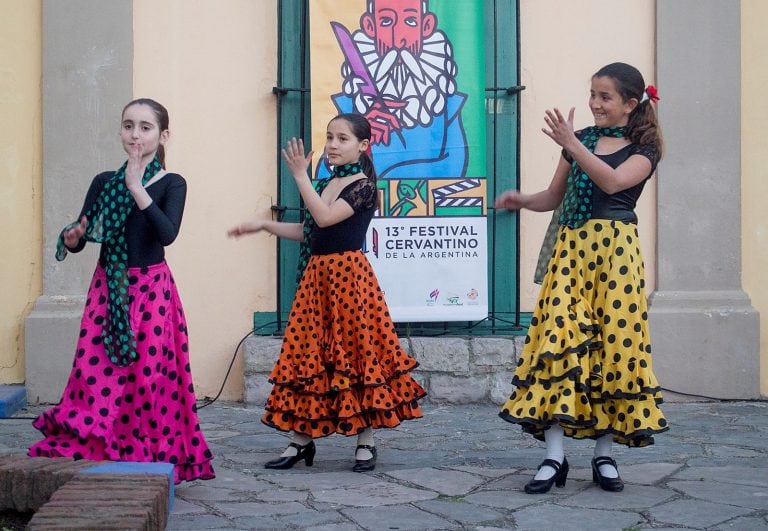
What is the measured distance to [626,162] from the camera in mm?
4555

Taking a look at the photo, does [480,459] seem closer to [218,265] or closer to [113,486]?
[113,486]

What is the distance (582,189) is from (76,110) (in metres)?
3.84

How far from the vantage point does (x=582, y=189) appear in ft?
15.2

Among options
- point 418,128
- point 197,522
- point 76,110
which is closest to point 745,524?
point 197,522

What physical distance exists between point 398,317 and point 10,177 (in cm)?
264

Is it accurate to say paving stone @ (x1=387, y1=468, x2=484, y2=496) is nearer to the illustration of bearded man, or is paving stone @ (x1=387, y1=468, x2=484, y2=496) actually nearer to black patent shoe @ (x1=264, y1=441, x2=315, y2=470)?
black patent shoe @ (x1=264, y1=441, x2=315, y2=470)

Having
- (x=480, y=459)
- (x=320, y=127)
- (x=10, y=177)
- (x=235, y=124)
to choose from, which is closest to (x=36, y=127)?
(x=10, y=177)

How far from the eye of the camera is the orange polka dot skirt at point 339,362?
504 centimetres

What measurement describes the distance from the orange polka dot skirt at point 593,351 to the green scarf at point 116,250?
153 centimetres

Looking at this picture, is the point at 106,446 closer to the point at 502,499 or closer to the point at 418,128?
the point at 502,499

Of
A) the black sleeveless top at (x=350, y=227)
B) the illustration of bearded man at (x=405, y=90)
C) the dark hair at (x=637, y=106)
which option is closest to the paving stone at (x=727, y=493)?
the dark hair at (x=637, y=106)

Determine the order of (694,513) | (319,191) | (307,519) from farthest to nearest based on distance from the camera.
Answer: (319,191) < (694,513) < (307,519)

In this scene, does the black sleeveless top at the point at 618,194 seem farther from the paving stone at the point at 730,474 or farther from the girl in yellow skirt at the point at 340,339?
the paving stone at the point at 730,474

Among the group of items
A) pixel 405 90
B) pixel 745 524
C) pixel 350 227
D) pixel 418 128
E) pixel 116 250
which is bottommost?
pixel 745 524
